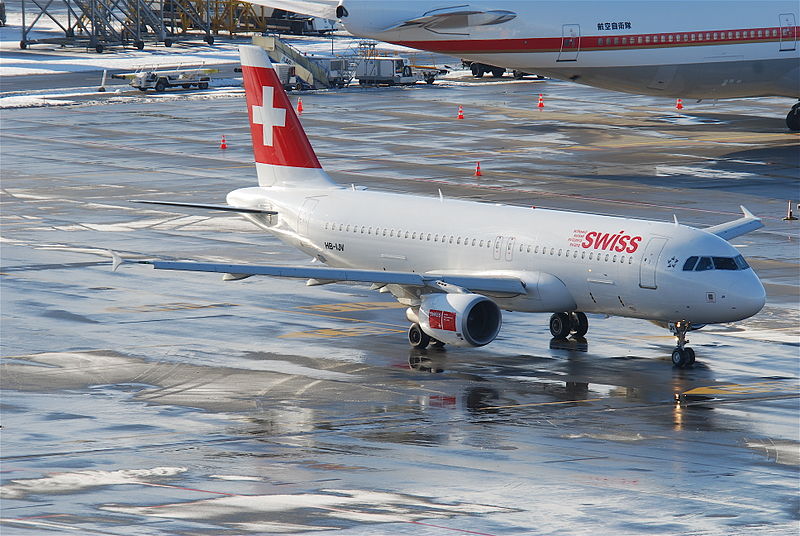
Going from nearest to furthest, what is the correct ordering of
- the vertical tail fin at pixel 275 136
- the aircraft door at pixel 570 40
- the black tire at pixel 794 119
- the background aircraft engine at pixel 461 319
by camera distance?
the background aircraft engine at pixel 461 319 < the vertical tail fin at pixel 275 136 < the aircraft door at pixel 570 40 < the black tire at pixel 794 119

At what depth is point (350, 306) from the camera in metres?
44.2

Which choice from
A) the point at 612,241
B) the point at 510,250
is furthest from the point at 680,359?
the point at 510,250

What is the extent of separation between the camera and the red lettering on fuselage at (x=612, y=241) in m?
37.0

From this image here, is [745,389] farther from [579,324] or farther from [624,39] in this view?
[624,39]

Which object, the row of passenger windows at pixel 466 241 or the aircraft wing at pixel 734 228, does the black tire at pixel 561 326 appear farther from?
the aircraft wing at pixel 734 228

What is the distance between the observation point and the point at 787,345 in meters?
39.0

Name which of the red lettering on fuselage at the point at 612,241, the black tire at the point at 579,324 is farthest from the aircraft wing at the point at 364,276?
the black tire at the point at 579,324

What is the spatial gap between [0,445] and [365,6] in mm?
45150

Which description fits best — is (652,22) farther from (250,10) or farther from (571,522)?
(250,10)

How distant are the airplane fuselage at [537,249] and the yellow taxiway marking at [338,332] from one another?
1.97m

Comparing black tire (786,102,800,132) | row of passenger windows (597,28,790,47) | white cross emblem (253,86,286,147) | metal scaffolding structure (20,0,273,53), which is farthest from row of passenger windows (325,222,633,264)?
metal scaffolding structure (20,0,273,53)

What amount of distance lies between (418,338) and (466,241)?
341 centimetres

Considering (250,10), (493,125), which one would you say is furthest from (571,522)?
(250,10)

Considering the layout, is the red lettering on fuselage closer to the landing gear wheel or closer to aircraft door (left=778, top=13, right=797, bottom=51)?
the landing gear wheel
